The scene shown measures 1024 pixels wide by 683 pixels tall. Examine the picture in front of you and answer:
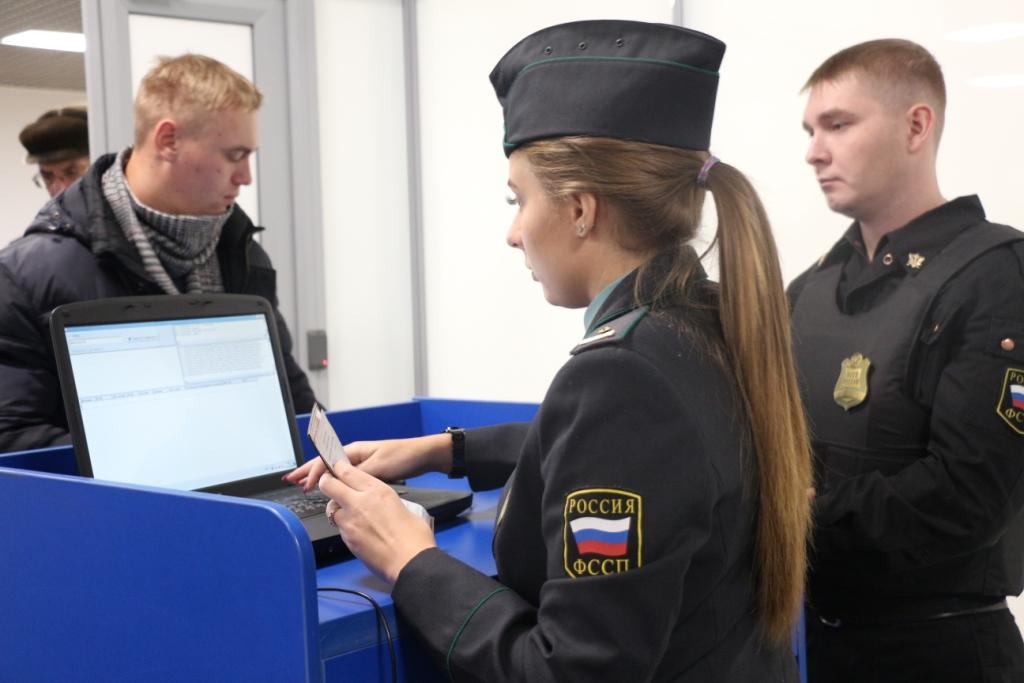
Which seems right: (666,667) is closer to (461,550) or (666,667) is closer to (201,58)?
(461,550)

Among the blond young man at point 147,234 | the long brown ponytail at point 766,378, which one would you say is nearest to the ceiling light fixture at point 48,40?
the blond young man at point 147,234

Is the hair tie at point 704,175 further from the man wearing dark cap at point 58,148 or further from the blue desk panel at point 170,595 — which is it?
the man wearing dark cap at point 58,148

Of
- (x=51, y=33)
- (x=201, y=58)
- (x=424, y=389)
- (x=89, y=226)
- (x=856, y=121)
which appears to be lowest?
(x=424, y=389)

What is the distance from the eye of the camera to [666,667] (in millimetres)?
915

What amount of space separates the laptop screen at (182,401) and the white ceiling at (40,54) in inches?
139

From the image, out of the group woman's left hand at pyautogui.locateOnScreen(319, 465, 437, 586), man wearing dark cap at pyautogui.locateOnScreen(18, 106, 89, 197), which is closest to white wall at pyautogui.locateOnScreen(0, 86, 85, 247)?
man wearing dark cap at pyautogui.locateOnScreen(18, 106, 89, 197)

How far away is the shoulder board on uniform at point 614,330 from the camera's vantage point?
2.98 feet

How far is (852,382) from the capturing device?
1.63m

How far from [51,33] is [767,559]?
5220 mm

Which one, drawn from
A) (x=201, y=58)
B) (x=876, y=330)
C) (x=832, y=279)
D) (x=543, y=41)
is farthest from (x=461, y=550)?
(x=201, y=58)

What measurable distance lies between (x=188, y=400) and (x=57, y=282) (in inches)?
19.0

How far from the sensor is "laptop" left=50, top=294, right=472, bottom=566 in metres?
1.21

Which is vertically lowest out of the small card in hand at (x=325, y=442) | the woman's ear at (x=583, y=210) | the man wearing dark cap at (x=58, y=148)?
the small card in hand at (x=325, y=442)

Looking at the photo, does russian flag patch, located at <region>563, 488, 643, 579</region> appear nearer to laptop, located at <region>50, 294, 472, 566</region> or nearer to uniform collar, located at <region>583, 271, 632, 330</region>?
uniform collar, located at <region>583, 271, 632, 330</region>
